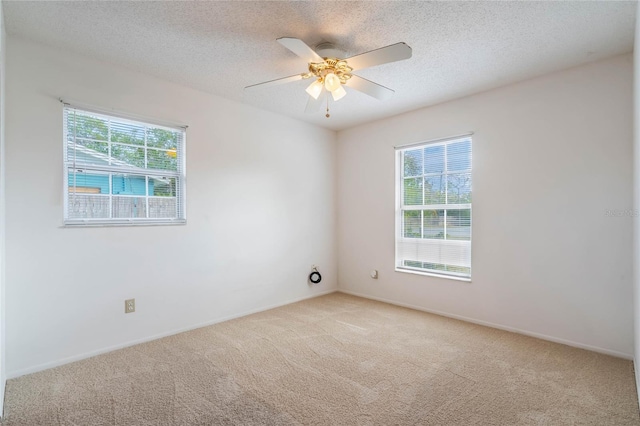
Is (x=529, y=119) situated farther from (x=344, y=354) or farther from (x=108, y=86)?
(x=108, y=86)

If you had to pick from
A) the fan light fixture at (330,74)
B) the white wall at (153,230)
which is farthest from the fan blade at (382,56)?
the white wall at (153,230)

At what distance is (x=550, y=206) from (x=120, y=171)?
4.09 meters

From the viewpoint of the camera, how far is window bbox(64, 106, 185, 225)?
2803mm

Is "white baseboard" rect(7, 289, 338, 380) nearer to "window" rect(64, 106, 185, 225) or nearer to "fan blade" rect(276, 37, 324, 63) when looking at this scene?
"window" rect(64, 106, 185, 225)

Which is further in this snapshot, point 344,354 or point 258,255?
point 258,255

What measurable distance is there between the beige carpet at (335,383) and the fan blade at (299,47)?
7.69 ft

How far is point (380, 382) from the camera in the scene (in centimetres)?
240

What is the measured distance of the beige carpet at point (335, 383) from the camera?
6.61 ft

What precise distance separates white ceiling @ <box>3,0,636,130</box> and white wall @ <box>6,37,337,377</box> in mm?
308

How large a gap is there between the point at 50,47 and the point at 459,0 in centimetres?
314

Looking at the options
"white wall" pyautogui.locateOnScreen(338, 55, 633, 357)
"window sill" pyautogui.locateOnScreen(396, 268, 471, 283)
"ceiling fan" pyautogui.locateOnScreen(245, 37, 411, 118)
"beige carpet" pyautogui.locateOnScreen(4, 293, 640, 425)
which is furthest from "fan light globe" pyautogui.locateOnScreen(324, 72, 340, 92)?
"window sill" pyautogui.locateOnScreen(396, 268, 471, 283)

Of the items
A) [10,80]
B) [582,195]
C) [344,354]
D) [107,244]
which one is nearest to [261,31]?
[10,80]

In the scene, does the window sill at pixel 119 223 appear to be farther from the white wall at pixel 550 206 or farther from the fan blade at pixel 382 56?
the white wall at pixel 550 206

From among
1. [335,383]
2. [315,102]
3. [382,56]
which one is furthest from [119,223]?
[382,56]
